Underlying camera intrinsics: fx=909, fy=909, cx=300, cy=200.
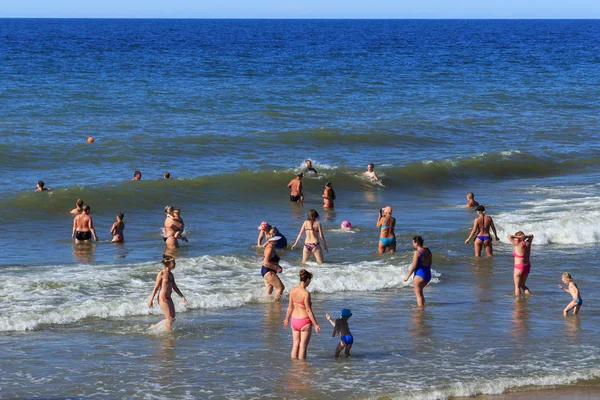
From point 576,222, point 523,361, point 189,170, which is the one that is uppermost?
point 189,170

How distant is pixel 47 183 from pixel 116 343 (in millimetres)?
14759

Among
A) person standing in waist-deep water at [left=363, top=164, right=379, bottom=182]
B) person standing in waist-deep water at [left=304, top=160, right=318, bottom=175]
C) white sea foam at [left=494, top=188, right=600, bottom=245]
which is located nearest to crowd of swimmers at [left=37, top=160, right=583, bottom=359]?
white sea foam at [left=494, top=188, right=600, bottom=245]

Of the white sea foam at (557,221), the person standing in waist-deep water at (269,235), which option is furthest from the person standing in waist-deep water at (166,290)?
the white sea foam at (557,221)

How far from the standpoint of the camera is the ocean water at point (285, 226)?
482 inches

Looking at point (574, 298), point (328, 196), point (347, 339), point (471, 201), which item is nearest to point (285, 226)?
point (328, 196)

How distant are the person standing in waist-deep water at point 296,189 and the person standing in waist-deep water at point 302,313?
13.5 m

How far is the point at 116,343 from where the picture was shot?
13258 millimetres

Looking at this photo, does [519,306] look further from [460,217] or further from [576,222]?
[460,217]

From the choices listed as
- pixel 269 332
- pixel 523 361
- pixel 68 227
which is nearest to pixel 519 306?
pixel 523 361

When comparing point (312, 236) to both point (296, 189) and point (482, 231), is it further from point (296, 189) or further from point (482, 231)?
point (296, 189)

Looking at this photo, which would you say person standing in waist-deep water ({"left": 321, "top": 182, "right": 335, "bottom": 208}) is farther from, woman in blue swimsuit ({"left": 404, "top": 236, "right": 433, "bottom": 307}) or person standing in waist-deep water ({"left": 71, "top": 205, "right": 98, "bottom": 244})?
woman in blue swimsuit ({"left": 404, "top": 236, "right": 433, "bottom": 307})

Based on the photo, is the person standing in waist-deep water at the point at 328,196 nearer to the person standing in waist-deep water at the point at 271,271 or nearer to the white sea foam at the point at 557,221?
the white sea foam at the point at 557,221

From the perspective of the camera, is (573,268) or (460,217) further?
(460,217)

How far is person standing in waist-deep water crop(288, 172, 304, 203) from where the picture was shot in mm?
25666
